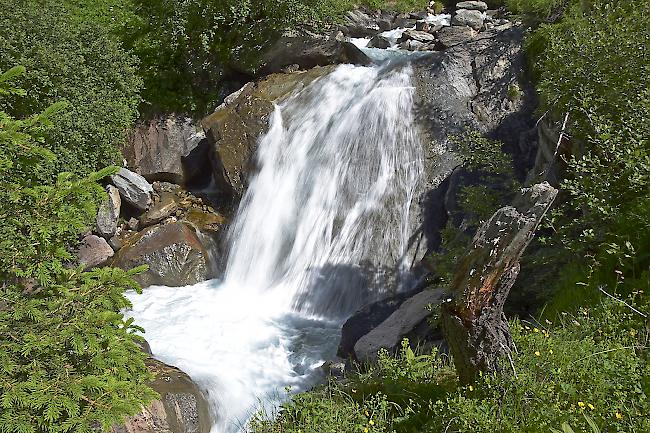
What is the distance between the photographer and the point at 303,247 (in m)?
10.0

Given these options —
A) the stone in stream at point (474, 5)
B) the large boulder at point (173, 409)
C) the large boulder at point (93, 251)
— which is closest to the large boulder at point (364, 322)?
the large boulder at point (173, 409)

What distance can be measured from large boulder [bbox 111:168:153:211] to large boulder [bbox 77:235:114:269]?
1.22 meters

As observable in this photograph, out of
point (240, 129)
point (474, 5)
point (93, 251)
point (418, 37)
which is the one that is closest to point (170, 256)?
point (93, 251)

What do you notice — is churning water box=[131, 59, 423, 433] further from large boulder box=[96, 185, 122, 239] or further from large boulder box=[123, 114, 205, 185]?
large boulder box=[123, 114, 205, 185]

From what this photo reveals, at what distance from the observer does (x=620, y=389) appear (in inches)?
138

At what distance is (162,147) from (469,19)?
915 centimetres

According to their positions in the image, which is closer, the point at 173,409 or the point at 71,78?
the point at 173,409

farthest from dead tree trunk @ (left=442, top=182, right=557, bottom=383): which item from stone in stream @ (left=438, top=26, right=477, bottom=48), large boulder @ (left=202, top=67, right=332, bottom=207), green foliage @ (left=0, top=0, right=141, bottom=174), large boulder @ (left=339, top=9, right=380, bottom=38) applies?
large boulder @ (left=339, top=9, right=380, bottom=38)

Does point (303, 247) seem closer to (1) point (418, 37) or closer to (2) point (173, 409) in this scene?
(2) point (173, 409)

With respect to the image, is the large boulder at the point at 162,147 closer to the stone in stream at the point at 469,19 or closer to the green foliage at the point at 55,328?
the stone in stream at the point at 469,19

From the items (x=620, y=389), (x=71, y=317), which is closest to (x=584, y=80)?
(x=620, y=389)

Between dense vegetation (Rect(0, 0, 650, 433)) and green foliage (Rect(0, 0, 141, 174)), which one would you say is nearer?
dense vegetation (Rect(0, 0, 650, 433))

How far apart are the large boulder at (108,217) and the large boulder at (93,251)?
0.62ft

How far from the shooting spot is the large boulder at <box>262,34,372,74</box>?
1284 cm
